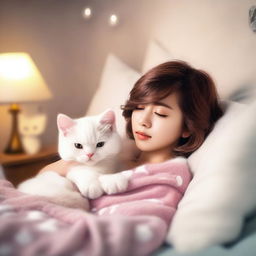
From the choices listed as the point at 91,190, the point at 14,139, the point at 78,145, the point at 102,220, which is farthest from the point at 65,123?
the point at 14,139

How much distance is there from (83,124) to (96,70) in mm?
674

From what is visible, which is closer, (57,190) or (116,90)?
(57,190)

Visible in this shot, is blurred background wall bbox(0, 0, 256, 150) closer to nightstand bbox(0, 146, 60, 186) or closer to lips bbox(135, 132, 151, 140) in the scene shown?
nightstand bbox(0, 146, 60, 186)

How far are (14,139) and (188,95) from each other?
0.69 m

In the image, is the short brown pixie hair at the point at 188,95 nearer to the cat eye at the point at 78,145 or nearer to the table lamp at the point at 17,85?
the cat eye at the point at 78,145

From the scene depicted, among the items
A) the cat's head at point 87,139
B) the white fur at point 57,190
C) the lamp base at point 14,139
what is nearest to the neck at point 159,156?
the cat's head at point 87,139

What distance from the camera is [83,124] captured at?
79 cm

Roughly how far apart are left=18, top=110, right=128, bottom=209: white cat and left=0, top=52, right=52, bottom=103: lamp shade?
483 mm

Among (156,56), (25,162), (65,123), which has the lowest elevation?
(25,162)

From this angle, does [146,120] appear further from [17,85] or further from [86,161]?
[17,85]

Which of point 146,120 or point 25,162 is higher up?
point 146,120

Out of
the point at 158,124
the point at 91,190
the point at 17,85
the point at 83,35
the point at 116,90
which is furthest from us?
the point at 83,35

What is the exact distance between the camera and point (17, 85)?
1227 millimetres

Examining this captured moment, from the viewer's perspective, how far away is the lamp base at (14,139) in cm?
122
